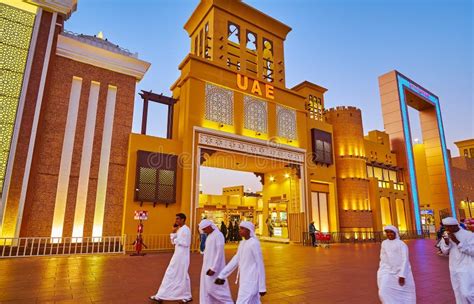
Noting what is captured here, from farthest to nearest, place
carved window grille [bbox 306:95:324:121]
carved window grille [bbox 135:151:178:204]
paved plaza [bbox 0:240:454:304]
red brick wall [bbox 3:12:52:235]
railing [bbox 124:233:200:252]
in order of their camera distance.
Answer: carved window grille [bbox 306:95:324:121], carved window grille [bbox 135:151:178:204], railing [bbox 124:233:200:252], red brick wall [bbox 3:12:52:235], paved plaza [bbox 0:240:454:304]

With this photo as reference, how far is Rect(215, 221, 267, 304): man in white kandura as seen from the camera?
345 centimetres

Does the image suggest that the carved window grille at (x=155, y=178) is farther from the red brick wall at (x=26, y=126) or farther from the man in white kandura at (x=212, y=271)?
the man in white kandura at (x=212, y=271)

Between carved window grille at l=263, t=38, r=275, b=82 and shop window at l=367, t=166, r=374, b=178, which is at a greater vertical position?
carved window grille at l=263, t=38, r=275, b=82

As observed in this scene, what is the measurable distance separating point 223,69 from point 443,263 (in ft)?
40.1

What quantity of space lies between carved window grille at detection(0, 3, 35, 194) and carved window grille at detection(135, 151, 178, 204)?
462 cm

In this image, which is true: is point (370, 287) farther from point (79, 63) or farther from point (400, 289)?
point (79, 63)

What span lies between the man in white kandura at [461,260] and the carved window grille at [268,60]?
1502 centimetres

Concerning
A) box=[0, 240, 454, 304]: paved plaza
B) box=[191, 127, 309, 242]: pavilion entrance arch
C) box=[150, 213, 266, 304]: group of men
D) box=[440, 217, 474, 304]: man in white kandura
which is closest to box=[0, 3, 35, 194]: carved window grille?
box=[0, 240, 454, 304]: paved plaza

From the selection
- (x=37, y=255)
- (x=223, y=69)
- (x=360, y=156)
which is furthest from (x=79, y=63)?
(x=360, y=156)

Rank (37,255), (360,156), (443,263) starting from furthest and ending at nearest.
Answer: (360,156) → (37,255) → (443,263)

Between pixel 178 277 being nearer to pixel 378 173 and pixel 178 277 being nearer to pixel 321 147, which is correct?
pixel 321 147

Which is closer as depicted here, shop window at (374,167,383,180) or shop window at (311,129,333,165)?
shop window at (311,129,333,165)

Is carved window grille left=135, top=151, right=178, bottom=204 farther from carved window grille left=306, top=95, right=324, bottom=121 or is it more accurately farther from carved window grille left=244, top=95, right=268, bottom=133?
carved window grille left=306, top=95, right=324, bottom=121

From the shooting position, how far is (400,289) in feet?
12.1
